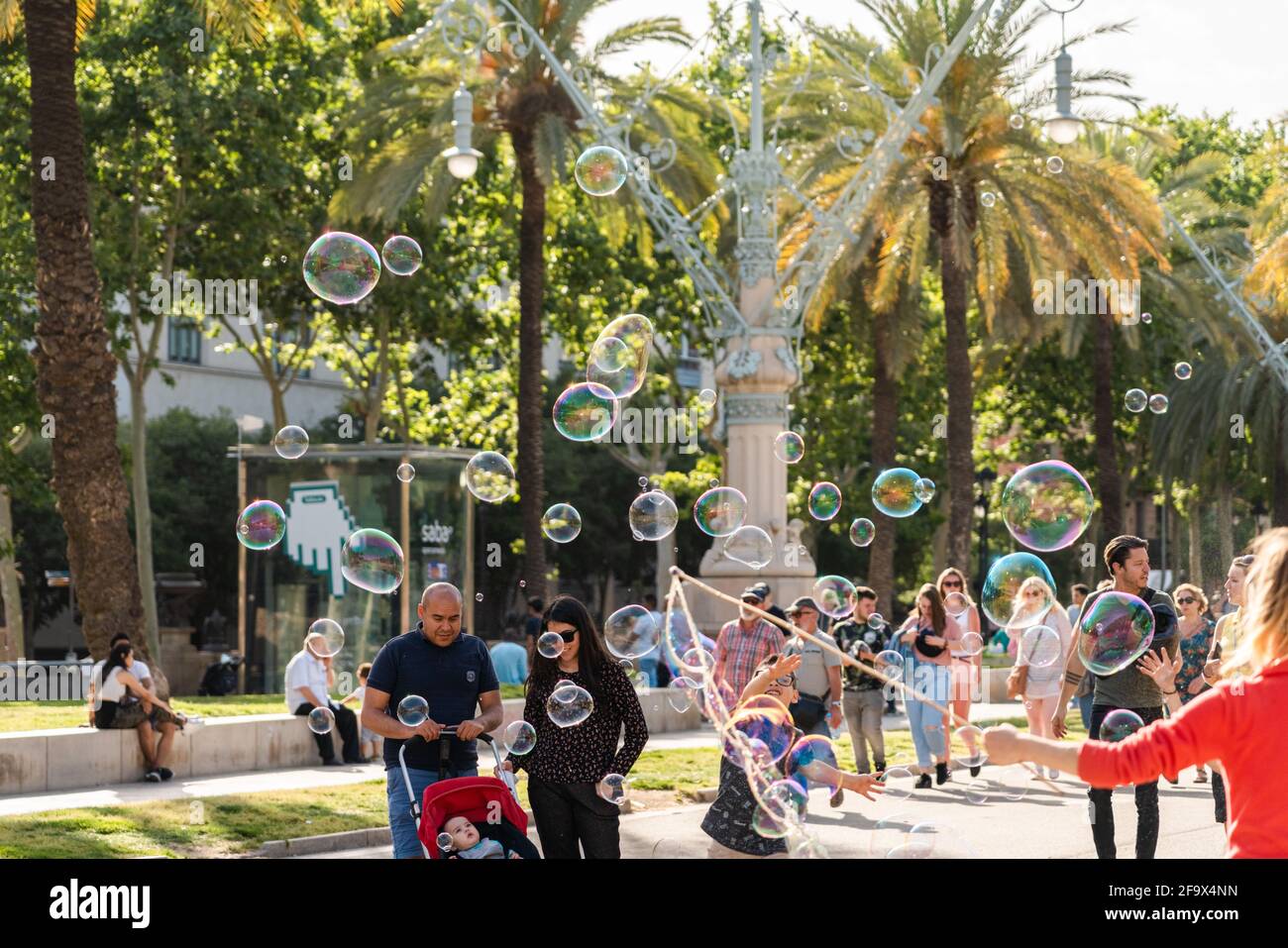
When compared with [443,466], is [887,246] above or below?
above

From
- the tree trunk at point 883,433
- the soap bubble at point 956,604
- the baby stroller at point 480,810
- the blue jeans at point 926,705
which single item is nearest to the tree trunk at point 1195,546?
the tree trunk at point 883,433

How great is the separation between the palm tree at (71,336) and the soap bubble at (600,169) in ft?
13.4

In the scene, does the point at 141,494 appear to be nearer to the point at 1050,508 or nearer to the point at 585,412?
the point at 585,412

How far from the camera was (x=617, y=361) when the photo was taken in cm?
1254

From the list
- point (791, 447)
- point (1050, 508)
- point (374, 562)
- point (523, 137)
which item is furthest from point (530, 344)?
point (1050, 508)

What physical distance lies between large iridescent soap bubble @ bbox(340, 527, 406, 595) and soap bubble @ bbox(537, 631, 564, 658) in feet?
12.0

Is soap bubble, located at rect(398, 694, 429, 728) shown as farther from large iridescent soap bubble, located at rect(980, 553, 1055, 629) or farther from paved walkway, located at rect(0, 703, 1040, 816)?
paved walkway, located at rect(0, 703, 1040, 816)

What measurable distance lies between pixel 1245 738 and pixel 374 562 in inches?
303

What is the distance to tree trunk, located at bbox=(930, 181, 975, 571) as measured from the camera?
80.9ft

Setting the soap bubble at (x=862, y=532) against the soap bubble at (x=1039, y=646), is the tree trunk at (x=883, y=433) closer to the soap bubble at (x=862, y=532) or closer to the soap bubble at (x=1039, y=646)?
the soap bubble at (x=862, y=532)

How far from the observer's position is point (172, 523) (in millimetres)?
47219
